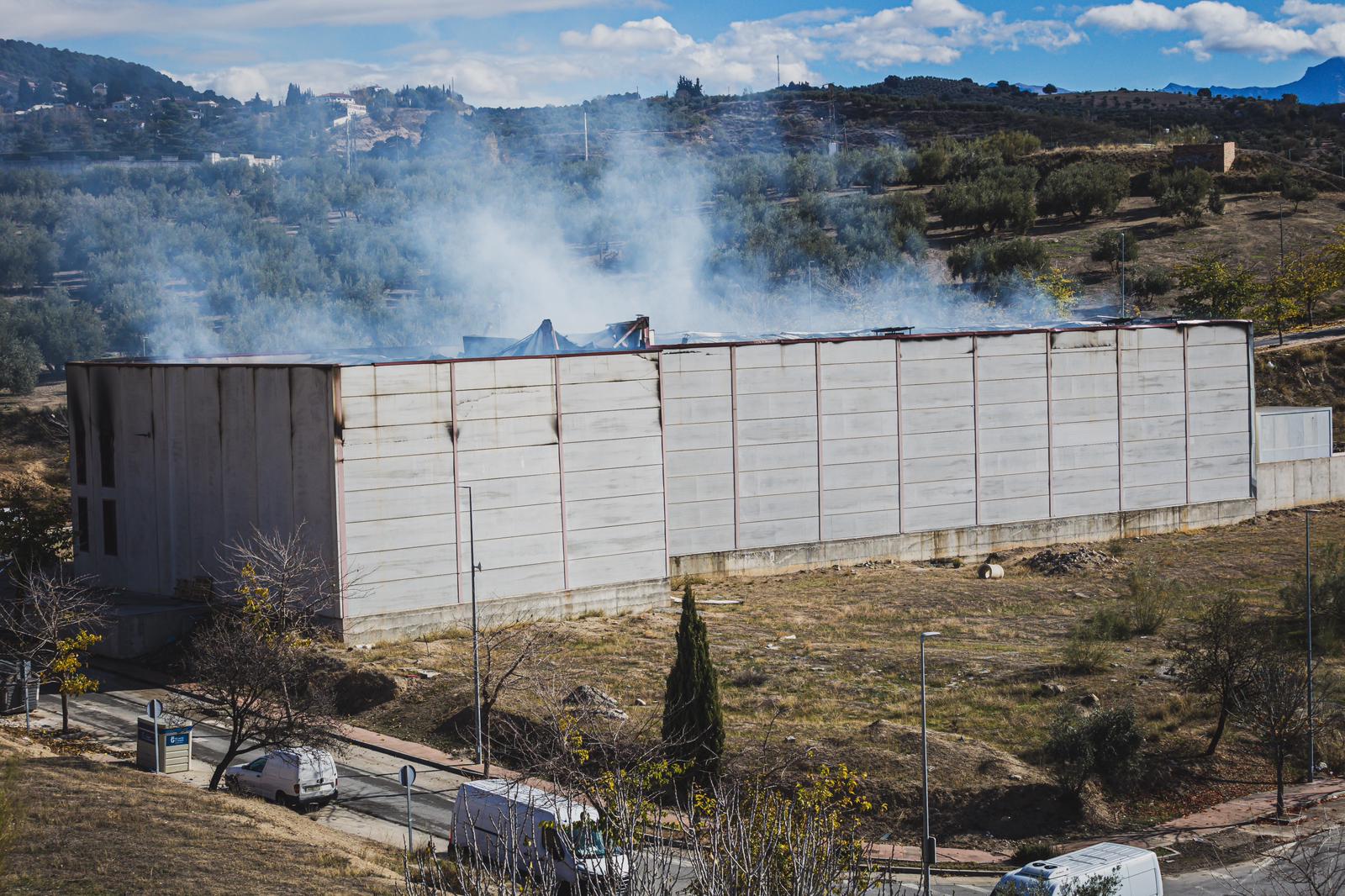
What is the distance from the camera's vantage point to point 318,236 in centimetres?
10662

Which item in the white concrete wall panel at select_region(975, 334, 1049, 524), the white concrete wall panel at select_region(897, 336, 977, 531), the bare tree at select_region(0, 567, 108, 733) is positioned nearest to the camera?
the bare tree at select_region(0, 567, 108, 733)

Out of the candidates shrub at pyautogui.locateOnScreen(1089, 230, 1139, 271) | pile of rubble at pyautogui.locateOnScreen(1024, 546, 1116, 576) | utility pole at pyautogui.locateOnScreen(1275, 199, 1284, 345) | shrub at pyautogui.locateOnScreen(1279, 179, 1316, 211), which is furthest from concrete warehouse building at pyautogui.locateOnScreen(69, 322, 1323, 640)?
shrub at pyautogui.locateOnScreen(1279, 179, 1316, 211)

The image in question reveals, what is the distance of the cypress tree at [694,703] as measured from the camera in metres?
24.9

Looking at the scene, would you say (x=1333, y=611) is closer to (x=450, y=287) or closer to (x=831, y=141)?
(x=450, y=287)

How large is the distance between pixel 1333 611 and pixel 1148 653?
5.94 metres

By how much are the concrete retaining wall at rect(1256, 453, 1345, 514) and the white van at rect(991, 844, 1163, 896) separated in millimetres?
39759

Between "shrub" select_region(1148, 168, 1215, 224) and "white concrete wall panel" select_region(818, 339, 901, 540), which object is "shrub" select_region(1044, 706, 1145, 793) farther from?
"shrub" select_region(1148, 168, 1215, 224)

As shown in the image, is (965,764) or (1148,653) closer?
(965,764)

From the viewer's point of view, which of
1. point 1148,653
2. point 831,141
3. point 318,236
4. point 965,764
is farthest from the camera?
point 831,141

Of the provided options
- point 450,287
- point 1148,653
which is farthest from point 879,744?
point 450,287

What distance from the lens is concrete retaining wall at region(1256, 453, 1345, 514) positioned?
56.6m

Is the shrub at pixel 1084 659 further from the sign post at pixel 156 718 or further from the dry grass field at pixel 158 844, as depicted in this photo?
the sign post at pixel 156 718

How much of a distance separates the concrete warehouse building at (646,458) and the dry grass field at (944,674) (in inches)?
66.9

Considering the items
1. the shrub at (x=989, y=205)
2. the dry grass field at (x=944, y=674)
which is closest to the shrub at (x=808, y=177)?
the shrub at (x=989, y=205)
